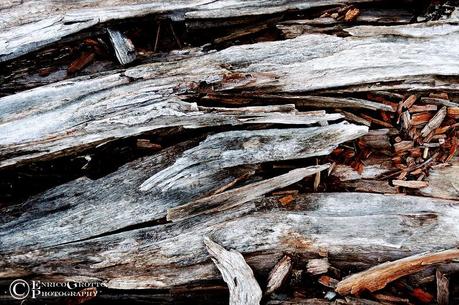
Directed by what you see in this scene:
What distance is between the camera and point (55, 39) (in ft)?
18.6

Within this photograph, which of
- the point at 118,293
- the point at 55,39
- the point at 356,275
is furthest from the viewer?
the point at 55,39

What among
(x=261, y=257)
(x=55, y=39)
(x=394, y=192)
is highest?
(x=55, y=39)

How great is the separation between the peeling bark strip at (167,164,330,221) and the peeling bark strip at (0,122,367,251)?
0.02 metres

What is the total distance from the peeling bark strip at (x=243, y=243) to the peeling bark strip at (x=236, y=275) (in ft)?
0.38

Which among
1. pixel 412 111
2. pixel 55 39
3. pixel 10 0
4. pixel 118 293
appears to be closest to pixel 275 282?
pixel 118 293

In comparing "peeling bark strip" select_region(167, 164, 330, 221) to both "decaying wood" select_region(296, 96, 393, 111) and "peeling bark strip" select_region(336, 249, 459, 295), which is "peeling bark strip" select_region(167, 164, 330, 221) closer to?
"decaying wood" select_region(296, 96, 393, 111)

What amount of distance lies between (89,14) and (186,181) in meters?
2.53

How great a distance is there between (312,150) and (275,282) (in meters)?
1.46

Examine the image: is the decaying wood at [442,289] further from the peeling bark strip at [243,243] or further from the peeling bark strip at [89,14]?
the peeling bark strip at [89,14]

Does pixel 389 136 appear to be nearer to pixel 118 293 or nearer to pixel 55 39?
pixel 118 293

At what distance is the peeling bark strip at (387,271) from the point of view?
4.69 metres

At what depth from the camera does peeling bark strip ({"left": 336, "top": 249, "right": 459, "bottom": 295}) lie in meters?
4.69

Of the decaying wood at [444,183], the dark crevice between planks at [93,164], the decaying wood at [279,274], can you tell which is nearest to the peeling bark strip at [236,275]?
the decaying wood at [279,274]

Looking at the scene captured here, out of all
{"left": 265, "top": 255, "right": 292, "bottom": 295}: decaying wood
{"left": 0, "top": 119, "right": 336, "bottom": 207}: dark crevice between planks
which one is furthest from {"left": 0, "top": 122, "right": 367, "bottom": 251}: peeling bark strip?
{"left": 265, "top": 255, "right": 292, "bottom": 295}: decaying wood
